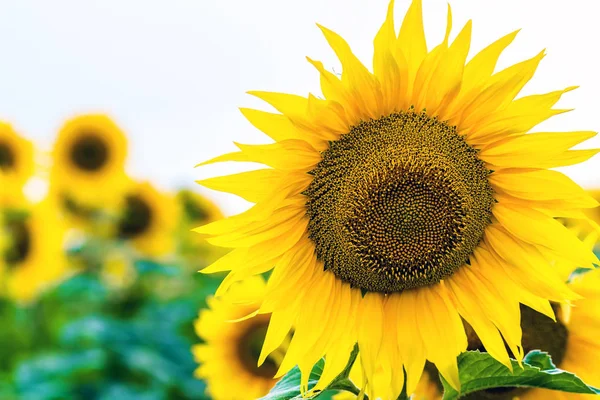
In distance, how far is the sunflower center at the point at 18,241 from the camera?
7242mm

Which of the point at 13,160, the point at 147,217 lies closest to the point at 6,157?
the point at 13,160

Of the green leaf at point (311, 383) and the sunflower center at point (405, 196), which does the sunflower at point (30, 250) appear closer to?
the green leaf at point (311, 383)

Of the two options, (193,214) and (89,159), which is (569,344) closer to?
(89,159)

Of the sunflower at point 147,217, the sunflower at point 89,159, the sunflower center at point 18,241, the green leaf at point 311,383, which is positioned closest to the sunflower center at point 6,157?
the sunflower at point 89,159

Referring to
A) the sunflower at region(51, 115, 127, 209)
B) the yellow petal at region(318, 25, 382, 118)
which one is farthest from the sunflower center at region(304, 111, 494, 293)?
the sunflower at region(51, 115, 127, 209)

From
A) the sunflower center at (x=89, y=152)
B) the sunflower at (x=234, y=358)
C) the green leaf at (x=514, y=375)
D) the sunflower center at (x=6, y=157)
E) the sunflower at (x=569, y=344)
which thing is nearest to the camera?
the green leaf at (x=514, y=375)

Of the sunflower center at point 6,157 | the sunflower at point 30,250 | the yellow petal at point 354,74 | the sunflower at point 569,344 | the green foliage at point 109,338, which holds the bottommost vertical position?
the green foliage at point 109,338

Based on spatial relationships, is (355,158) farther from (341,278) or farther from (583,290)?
(583,290)

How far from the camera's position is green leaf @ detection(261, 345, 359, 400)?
5.58 feet

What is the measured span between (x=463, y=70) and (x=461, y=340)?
1.96 ft

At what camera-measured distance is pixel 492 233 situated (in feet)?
5.84

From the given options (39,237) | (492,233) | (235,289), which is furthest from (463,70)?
(39,237)

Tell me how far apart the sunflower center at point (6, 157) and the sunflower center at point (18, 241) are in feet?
2.15

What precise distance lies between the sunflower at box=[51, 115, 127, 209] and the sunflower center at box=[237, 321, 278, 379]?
4.18m
